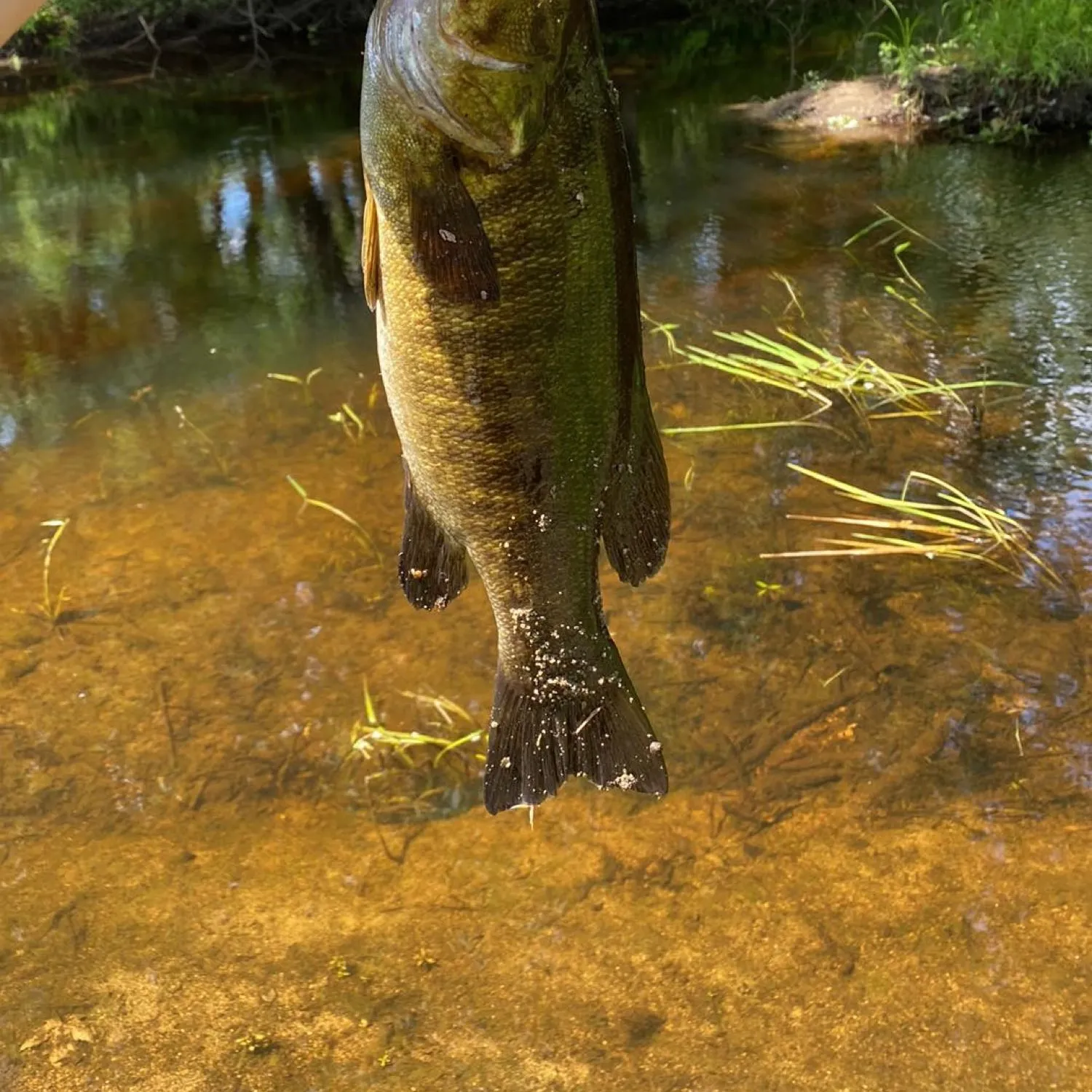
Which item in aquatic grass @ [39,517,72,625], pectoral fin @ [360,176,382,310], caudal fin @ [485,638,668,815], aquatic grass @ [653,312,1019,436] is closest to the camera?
pectoral fin @ [360,176,382,310]

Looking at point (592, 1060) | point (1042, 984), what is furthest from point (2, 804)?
point (1042, 984)

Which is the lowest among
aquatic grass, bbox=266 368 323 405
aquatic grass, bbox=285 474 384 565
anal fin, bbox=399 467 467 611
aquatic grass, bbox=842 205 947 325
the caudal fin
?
aquatic grass, bbox=285 474 384 565

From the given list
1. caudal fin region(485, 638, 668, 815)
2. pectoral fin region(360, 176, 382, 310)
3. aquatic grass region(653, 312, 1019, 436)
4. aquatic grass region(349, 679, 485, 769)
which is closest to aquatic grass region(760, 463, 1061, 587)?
aquatic grass region(653, 312, 1019, 436)

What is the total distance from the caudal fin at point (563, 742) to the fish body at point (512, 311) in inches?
3.0

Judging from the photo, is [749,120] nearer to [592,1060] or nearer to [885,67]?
[885,67]

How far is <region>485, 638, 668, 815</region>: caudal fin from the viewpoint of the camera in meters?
1.92

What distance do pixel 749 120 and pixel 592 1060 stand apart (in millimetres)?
11531

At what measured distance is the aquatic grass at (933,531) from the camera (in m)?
4.28

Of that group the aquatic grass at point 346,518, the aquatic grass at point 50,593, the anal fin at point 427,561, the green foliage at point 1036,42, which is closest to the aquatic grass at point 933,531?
the aquatic grass at point 346,518

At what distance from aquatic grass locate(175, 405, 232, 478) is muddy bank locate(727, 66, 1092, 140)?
26.2 feet

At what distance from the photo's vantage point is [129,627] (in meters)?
4.34

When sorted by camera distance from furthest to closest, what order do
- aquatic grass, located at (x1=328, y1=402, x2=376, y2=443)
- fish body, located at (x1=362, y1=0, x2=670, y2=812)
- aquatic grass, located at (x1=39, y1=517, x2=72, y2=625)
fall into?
aquatic grass, located at (x1=328, y1=402, x2=376, y2=443), aquatic grass, located at (x1=39, y1=517, x2=72, y2=625), fish body, located at (x1=362, y1=0, x2=670, y2=812)

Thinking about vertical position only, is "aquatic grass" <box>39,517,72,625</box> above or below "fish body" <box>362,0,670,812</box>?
below

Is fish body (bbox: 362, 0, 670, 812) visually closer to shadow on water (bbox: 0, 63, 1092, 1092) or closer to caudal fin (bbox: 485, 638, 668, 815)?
caudal fin (bbox: 485, 638, 668, 815)
